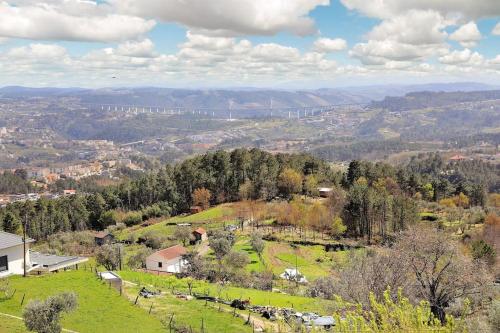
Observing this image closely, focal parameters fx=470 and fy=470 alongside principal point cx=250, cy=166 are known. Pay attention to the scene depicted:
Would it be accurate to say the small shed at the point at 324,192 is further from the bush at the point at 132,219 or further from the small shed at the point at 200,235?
the bush at the point at 132,219

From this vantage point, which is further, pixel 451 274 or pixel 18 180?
pixel 18 180

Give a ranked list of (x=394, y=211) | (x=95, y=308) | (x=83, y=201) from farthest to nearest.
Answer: (x=83, y=201) < (x=394, y=211) < (x=95, y=308)

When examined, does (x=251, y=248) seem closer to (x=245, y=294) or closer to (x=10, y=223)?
(x=245, y=294)

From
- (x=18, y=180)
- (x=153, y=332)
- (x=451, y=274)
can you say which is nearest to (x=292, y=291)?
(x=451, y=274)

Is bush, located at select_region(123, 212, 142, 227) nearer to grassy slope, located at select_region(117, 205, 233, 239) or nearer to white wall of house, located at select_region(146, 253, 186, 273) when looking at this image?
grassy slope, located at select_region(117, 205, 233, 239)

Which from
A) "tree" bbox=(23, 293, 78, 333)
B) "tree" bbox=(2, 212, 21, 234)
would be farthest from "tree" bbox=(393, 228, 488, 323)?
"tree" bbox=(2, 212, 21, 234)

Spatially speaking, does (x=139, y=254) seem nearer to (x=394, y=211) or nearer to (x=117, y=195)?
(x=394, y=211)

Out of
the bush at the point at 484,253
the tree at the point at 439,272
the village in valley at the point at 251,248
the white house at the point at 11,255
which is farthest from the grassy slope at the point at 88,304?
the bush at the point at 484,253
